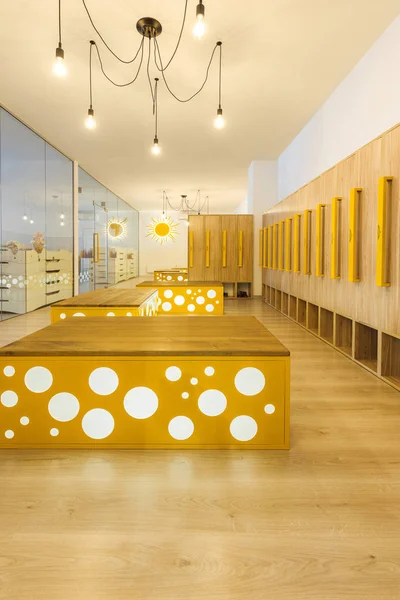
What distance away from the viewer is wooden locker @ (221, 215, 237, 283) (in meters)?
9.48

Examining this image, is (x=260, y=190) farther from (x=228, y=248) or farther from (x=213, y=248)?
(x=213, y=248)

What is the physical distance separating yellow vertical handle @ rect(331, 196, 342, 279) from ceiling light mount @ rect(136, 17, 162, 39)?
2.31 meters

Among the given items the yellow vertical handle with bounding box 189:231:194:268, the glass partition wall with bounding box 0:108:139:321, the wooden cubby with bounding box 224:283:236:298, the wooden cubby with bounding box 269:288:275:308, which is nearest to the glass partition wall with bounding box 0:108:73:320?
the glass partition wall with bounding box 0:108:139:321

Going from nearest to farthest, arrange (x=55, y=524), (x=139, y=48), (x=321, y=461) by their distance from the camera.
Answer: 1. (x=55, y=524)
2. (x=321, y=461)
3. (x=139, y=48)

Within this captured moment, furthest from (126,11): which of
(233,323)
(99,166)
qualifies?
(99,166)

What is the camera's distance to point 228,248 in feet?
31.3

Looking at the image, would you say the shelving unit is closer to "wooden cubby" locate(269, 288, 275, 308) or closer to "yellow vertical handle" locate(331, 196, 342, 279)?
"yellow vertical handle" locate(331, 196, 342, 279)

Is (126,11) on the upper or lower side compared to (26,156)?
upper

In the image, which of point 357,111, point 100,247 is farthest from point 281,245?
point 100,247

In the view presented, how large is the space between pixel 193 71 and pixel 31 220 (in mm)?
3299

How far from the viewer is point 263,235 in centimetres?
877

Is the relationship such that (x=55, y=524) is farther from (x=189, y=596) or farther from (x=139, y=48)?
(x=139, y=48)

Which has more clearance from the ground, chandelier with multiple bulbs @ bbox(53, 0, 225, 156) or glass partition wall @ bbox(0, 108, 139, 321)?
chandelier with multiple bulbs @ bbox(53, 0, 225, 156)

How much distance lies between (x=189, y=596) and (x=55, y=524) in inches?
20.2
